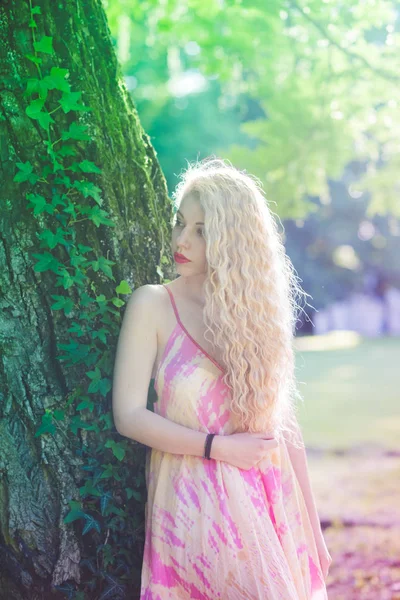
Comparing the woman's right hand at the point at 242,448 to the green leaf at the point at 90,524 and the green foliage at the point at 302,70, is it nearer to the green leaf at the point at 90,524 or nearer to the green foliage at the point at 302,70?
the green leaf at the point at 90,524

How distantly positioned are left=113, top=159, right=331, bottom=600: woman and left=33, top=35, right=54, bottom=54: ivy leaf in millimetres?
678

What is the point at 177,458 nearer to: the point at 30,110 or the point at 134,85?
the point at 30,110

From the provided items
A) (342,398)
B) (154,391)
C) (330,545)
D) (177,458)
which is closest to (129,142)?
(154,391)

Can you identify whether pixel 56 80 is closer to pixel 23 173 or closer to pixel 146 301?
pixel 23 173

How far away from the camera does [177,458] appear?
2377 mm

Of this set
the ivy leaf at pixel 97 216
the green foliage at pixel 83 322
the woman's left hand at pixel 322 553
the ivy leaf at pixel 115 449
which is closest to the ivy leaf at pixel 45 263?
the green foliage at pixel 83 322

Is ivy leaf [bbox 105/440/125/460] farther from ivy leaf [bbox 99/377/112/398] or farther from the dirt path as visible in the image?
the dirt path

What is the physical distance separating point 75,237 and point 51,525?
1.05 metres

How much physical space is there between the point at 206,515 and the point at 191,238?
0.96 meters

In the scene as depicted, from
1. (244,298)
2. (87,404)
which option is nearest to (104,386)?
(87,404)

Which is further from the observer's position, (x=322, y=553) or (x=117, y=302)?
(x=322, y=553)

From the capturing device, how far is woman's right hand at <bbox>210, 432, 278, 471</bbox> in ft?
7.61

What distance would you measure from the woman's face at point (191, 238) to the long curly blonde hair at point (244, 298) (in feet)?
0.11

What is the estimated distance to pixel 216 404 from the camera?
240cm
